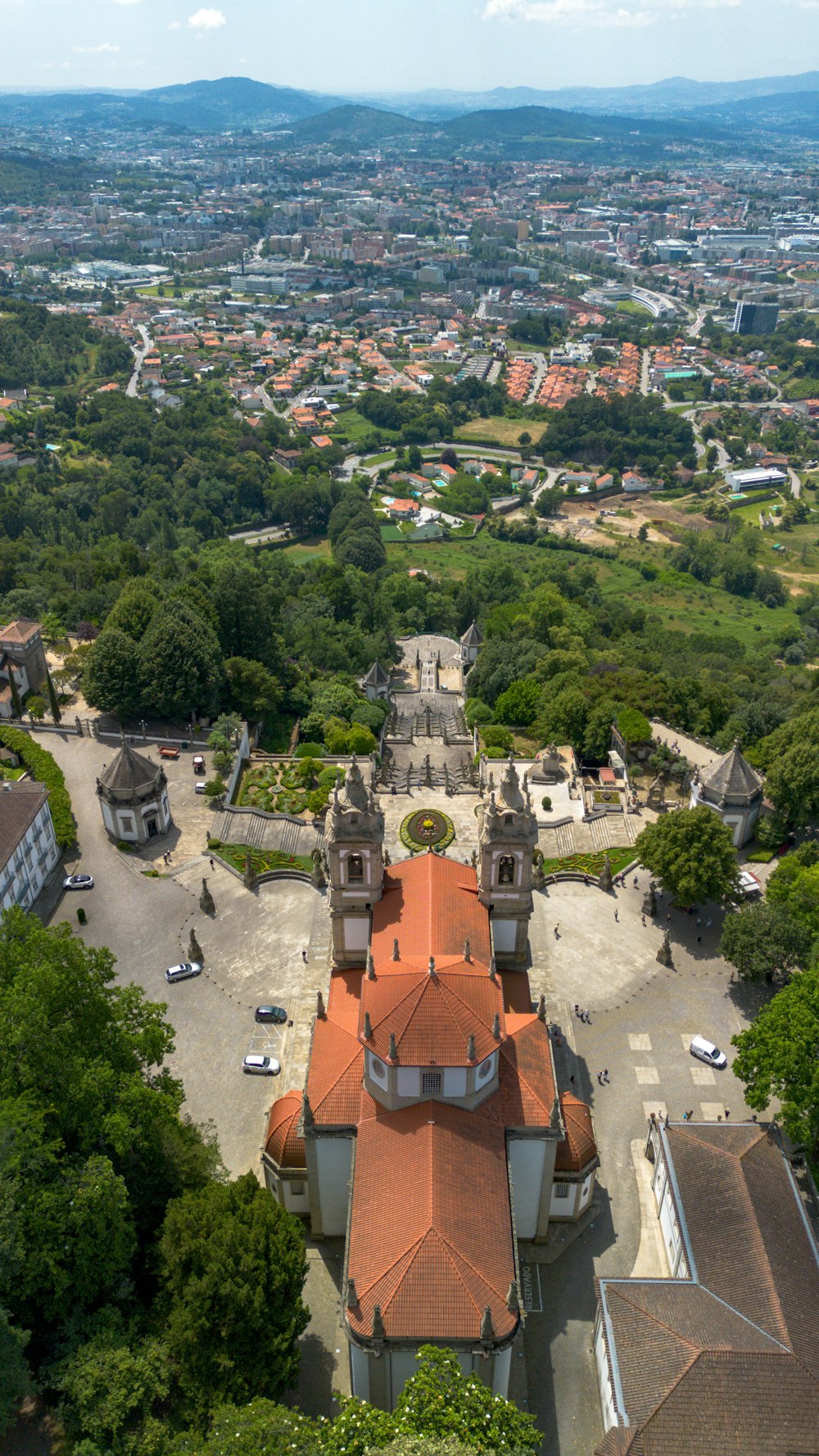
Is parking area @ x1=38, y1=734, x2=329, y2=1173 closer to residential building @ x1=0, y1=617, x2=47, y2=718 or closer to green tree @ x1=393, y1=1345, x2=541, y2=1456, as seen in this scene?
residential building @ x1=0, y1=617, x2=47, y2=718

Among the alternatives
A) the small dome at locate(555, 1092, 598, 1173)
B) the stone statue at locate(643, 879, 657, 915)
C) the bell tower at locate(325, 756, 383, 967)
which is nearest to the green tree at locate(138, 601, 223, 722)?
the bell tower at locate(325, 756, 383, 967)

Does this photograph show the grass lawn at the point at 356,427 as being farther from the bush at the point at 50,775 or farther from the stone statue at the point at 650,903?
the stone statue at the point at 650,903

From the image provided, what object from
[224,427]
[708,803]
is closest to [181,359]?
[224,427]

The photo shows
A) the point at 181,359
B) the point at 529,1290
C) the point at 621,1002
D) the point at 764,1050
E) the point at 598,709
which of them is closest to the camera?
the point at 529,1290

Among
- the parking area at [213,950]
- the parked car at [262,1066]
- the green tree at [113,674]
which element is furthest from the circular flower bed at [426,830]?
the green tree at [113,674]

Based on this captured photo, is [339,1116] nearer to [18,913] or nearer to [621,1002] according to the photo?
[18,913]

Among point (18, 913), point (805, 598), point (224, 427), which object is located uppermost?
point (18, 913)
